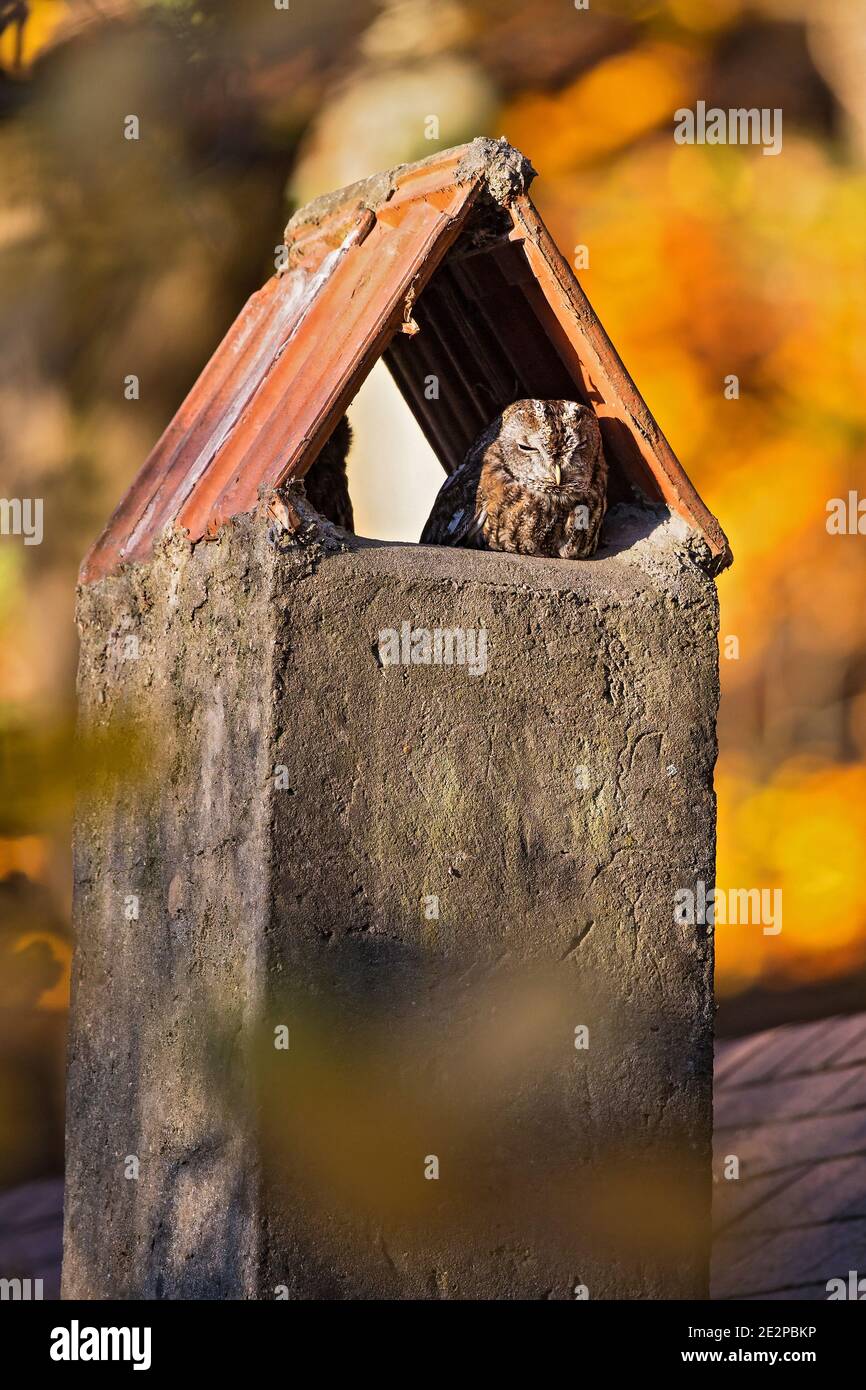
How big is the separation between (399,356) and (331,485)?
1.43 ft

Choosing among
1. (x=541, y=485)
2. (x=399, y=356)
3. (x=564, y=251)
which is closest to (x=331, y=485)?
(x=399, y=356)

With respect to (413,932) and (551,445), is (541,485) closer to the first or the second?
(551,445)

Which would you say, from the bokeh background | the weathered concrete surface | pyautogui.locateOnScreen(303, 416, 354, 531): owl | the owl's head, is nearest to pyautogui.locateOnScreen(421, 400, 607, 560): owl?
the owl's head

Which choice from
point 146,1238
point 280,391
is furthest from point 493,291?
point 146,1238

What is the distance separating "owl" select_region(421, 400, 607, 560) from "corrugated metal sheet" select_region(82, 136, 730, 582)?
16 centimetres

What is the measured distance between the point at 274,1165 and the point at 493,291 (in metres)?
2.21

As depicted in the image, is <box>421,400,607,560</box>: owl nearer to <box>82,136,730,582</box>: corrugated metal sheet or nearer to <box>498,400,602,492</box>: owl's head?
<box>498,400,602,492</box>: owl's head

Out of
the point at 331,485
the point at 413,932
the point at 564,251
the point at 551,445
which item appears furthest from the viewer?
the point at 564,251

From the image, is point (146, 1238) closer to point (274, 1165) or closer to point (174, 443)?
point (274, 1165)

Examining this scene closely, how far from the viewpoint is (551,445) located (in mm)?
3859

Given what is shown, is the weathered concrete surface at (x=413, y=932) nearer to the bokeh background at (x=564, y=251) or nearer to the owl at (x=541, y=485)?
the owl at (x=541, y=485)

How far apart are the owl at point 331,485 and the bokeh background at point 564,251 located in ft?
11.8

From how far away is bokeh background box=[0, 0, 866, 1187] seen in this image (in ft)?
25.1

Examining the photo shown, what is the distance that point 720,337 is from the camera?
26.9 feet
